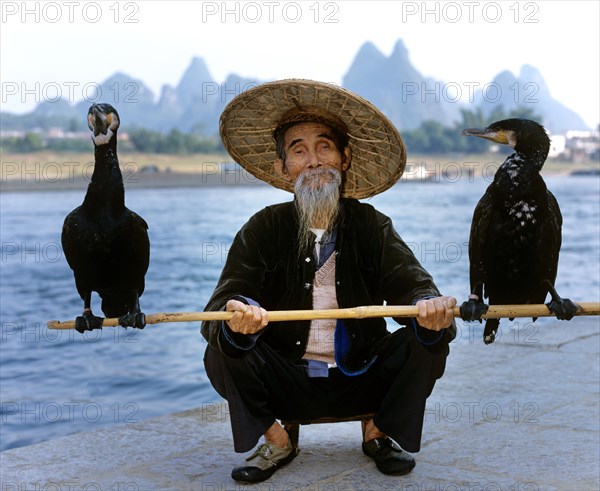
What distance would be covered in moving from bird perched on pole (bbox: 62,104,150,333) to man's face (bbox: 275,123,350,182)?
1.70 feet

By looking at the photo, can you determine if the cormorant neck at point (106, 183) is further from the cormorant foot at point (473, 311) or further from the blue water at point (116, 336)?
the blue water at point (116, 336)

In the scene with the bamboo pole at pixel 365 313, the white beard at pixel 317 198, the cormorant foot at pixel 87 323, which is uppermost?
the white beard at pixel 317 198

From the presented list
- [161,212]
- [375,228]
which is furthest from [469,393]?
[161,212]

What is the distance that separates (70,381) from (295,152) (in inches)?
153

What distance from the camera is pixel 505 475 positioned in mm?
2715

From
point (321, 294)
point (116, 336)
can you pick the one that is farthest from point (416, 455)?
point (116, 336)

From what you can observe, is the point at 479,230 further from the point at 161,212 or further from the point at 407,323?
the point at 161,212

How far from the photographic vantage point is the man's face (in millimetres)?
2691

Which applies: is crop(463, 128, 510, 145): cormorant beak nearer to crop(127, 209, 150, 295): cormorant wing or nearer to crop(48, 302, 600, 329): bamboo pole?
crop(48, 302, 600, 329): bamboo pole

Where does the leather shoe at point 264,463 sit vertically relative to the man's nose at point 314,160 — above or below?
below

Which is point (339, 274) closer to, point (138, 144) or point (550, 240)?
point (550, 240)

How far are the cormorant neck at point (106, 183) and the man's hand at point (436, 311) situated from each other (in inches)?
34.1

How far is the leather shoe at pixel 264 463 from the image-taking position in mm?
2613

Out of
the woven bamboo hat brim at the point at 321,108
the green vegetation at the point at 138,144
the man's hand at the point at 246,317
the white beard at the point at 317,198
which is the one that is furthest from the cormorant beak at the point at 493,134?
the green vegetation at the point at 138,144
